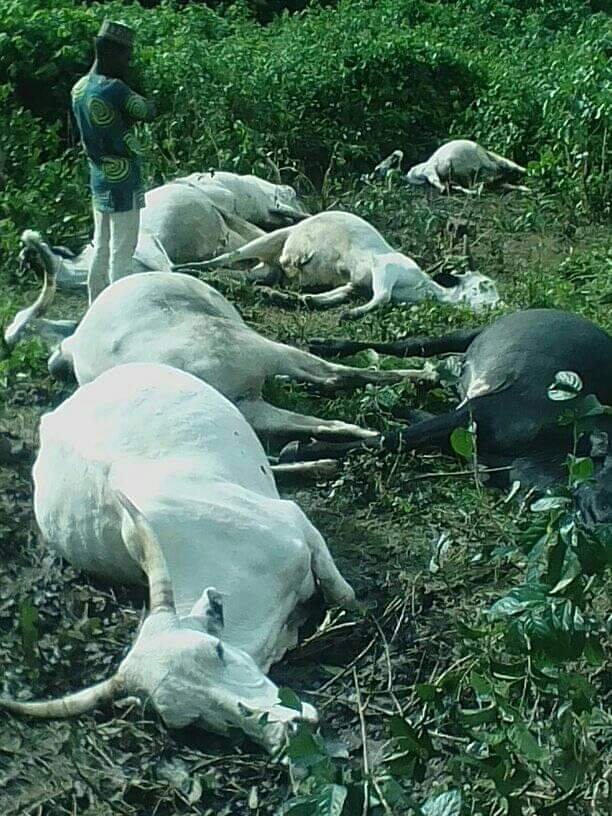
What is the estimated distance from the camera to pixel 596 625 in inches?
117

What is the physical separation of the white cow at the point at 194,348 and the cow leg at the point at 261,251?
2.49m

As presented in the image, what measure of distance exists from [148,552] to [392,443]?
1953 mm

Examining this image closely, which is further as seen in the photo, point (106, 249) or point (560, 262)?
point (560, 262)

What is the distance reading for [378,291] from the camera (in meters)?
7.96

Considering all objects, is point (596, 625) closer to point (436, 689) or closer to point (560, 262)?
point (436, 689)

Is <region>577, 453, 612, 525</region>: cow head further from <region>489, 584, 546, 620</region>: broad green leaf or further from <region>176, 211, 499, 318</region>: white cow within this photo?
<region>176, 211, 499, 318</region>: white cow

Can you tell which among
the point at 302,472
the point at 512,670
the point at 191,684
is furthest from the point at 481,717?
the point at 302,472

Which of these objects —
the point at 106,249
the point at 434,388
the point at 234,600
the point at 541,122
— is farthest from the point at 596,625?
the point at 541,122

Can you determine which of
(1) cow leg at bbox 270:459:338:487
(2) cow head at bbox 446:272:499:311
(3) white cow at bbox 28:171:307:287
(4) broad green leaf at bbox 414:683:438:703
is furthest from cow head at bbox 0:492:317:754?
(2) cow head at bbox 446:272:499:311

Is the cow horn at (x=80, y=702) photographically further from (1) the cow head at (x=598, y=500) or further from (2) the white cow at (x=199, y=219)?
(2) the white cow at (x=199, y=219)

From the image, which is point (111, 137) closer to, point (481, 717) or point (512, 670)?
point (512, 670)

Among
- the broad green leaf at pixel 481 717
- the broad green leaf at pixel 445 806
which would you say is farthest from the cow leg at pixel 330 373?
the broad green leaf at pixel 445 806

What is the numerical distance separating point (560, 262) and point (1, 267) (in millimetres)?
3407

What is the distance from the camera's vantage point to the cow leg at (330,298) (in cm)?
818
